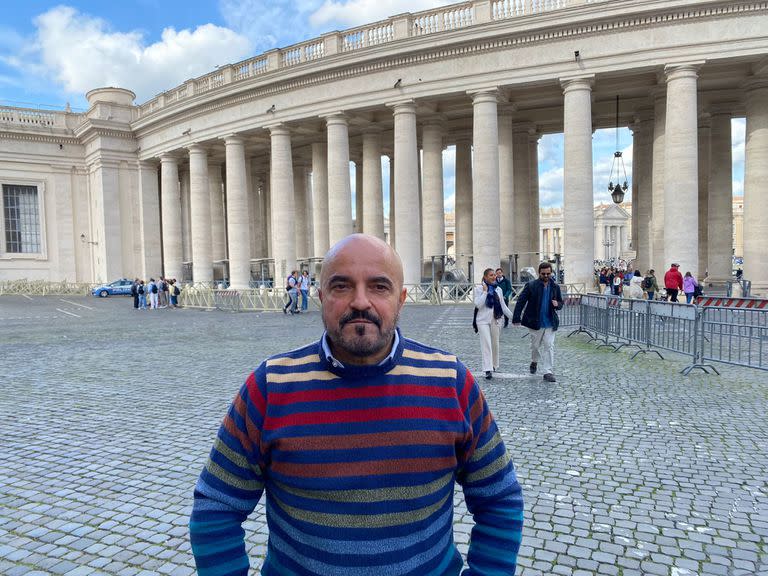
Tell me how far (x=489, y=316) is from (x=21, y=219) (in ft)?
139

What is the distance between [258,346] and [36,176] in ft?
119

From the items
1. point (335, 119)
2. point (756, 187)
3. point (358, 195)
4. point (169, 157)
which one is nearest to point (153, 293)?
point (335, 119)

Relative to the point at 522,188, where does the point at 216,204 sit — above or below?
above

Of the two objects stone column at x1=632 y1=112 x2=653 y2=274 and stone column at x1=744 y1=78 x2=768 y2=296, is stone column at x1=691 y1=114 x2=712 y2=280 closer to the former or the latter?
stone column at x1=632 y1=112 x2=653 y2=274

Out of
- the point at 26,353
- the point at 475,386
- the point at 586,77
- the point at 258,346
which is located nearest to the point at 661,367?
the point at 258,346

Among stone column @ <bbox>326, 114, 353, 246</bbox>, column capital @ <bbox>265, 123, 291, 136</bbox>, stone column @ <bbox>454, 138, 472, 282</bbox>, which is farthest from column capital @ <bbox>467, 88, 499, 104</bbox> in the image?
column capital @ <bbox>265, 123, 291, 136</bbox>

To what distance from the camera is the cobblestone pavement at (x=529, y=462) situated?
3.69m

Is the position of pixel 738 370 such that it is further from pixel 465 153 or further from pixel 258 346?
pixel 465 153

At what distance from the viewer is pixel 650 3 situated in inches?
850

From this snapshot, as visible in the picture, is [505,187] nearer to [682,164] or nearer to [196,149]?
[682,164]

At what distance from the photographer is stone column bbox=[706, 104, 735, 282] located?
27.9 m

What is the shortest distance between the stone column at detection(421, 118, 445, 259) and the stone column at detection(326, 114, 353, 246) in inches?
157

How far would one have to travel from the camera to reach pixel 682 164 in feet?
71.9

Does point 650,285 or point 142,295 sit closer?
point 650,285
